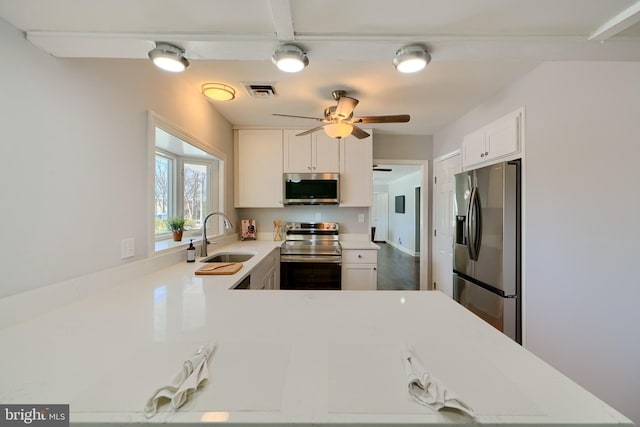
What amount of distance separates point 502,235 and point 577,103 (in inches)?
39.2

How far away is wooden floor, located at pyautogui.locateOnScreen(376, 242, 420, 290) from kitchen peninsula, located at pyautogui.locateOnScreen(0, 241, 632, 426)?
3411mm

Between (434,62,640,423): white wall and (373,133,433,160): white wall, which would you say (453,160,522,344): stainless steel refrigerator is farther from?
(373,133,433,160): white wall

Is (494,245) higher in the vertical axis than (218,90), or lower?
lower

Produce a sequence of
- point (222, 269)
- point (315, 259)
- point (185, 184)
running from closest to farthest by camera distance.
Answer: point (222, 269)
point (185, 184)
point (315, 259)

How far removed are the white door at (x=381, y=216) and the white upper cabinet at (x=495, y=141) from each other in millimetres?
6784

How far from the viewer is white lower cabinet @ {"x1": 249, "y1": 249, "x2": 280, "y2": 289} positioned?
192cm

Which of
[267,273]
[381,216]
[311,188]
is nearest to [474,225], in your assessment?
[311,188]

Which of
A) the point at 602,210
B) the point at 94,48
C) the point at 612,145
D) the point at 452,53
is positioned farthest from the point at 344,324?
the point at 612,145

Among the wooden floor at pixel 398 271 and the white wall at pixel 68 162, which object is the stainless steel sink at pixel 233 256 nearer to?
the white wall at pixel 68 162

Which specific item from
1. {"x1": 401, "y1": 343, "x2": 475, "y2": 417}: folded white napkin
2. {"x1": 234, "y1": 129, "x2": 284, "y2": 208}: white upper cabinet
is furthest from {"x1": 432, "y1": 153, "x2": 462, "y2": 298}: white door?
{"x1": 401, "y1": 343, "x2": 475, "y2": 417}: folded white napkin

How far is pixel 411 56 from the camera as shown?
105 centimetres

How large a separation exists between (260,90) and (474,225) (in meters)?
2.28

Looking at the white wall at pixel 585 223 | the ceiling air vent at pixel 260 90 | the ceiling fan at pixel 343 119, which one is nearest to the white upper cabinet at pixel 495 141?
the white wall at pixel 585 223

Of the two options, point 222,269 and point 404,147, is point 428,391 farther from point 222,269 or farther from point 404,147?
point 404,147
